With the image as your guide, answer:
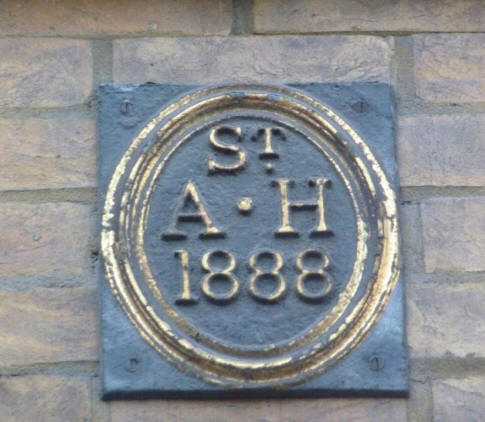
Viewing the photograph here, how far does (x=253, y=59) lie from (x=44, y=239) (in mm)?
429

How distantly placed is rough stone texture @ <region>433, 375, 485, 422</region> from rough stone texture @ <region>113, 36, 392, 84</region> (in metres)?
0.49

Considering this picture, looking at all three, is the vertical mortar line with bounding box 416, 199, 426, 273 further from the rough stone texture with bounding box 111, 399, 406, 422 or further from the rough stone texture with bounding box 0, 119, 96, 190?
the rough stone texture with bounding box 0, 119, 96, 190

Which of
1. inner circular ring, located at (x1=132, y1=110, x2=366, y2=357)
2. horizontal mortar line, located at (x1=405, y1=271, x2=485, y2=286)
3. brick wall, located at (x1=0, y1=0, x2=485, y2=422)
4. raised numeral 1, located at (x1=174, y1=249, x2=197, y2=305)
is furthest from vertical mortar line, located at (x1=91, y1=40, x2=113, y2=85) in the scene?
horizontal mortar line, located at (x1=405, y1=271, x2=485, y2=286)

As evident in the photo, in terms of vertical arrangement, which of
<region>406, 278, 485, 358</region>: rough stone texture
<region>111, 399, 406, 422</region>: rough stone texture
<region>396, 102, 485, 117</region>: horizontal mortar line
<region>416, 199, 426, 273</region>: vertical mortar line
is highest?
<region>396, 102, 485, 117</region>: horizontal mortar line

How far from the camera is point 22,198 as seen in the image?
104 inches

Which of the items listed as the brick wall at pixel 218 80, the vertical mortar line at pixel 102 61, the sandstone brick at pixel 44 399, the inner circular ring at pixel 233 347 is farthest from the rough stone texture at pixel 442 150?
the sandstone brick at pixel 44 399

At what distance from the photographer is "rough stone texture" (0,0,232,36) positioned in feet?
8.91

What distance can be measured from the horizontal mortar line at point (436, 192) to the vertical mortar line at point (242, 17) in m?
0.35

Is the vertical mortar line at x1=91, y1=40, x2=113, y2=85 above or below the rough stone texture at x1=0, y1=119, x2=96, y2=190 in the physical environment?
above

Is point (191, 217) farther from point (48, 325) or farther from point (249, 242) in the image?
point (48, 325)

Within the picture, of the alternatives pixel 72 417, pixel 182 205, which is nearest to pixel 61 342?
pixel 72 417

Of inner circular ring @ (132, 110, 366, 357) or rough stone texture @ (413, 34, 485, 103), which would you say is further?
rough stone texture @ (413, 34, 485, 103)

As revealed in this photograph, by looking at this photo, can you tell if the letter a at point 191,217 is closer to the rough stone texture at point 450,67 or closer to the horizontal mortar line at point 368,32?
the horizontal mortar line at point 368,32

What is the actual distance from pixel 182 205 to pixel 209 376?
262 millimetres
